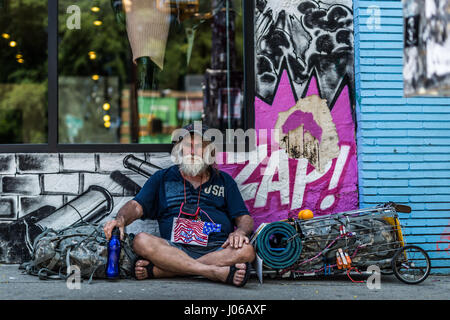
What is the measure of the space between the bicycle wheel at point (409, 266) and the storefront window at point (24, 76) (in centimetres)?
607

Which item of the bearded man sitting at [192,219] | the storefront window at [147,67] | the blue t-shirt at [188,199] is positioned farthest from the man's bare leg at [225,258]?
the storefront window at [147,67]

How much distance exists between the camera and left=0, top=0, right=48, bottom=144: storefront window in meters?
8.17

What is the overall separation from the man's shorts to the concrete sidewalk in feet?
0.77

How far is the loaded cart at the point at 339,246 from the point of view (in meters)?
4.24

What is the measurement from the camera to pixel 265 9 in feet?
16.5

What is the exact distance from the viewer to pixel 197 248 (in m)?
4.29

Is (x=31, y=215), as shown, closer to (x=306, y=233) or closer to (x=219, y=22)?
(x=306, y=233)

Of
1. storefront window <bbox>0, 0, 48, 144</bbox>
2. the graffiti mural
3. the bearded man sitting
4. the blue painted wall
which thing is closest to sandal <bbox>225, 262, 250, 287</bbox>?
the bearded man sitting

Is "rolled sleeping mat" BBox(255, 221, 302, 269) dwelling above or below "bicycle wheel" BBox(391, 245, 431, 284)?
above

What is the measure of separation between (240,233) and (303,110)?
5.11 feet

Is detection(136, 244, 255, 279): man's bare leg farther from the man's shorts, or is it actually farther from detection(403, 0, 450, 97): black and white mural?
detection(403, 0, 450, 97): black and white mural

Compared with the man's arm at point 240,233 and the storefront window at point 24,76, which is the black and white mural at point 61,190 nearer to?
the man's arm at point 240,233
